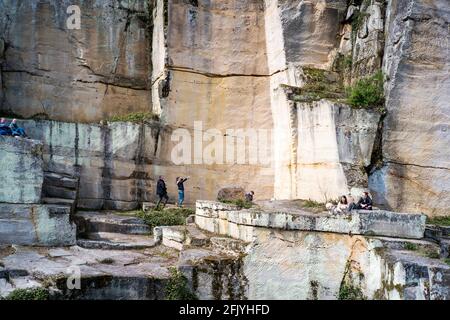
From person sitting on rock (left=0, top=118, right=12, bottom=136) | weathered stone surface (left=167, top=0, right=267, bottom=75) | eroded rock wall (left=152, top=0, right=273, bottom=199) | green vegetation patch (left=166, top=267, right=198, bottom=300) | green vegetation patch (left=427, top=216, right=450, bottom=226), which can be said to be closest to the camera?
green vegetation patch (left=166, top=267, right=198, bottom=300)

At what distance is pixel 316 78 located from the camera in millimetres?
15719

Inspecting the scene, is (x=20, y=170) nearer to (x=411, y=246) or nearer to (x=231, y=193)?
(x=231, y=193)

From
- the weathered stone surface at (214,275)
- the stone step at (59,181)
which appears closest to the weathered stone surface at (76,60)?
the stone step at (59,181)

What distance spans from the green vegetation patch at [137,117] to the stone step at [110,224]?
11.0ft

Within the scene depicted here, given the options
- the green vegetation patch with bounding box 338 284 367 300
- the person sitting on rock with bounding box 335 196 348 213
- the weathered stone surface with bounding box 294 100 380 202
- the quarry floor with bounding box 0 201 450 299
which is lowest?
the green vegetation patch with bounding box 338 284 367 300

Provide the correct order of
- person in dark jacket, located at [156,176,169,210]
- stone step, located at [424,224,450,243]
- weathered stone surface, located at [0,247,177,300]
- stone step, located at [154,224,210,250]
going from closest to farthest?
weathered stone surface, located at [0,247,177,300]
stone step, located at [424,224,450,243]
stone step, located at [154,224,210,250]
person in dark jacket, located at [156,176,169,210]

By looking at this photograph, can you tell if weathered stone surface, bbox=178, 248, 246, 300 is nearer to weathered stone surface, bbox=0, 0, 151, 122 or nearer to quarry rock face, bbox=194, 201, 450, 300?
quarry rock face, bbox=194, 201, 450, 300

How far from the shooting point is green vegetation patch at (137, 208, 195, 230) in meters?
14.2

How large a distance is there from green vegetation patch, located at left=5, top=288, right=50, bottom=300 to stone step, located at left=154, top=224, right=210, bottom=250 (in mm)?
3394

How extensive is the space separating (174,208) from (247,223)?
439cm

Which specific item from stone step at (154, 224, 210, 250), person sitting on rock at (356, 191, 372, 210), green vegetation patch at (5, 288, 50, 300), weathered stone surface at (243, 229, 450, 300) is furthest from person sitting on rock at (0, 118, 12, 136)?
person sitting on rock at (356, 191, 372, 210)

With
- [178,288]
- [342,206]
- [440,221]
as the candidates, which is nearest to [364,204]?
[342,206]

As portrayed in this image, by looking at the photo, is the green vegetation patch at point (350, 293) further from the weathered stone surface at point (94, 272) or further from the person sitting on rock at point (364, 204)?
the weathered stone surface at point (94, 272)

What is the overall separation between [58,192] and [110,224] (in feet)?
5.04
